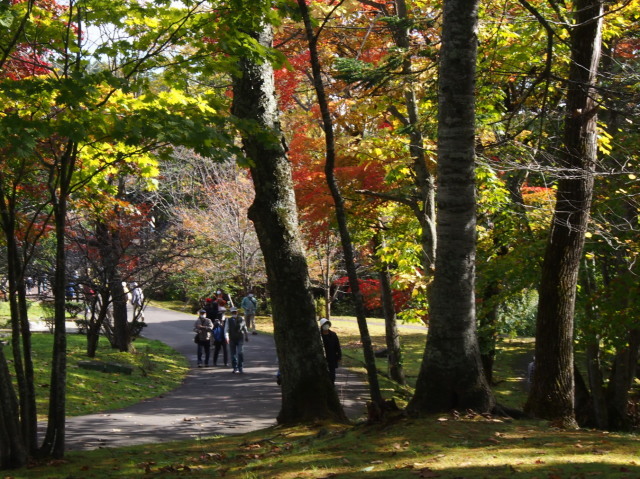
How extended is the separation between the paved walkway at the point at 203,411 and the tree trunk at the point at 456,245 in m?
4.47

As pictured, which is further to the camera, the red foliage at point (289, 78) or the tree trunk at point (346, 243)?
the red foliage at point (289, 78)

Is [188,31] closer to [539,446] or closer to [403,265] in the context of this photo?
[539,446]

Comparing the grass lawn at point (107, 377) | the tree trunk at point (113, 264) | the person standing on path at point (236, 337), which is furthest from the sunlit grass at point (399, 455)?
the tree trunk at point (113, 264)

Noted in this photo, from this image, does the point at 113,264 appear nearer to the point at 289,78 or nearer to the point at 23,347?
the point at 289,78

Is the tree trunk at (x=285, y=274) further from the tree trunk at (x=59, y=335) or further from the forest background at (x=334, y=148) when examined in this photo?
the tree trunk at (x=59, y=335)

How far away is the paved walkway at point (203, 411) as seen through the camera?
1066 cm

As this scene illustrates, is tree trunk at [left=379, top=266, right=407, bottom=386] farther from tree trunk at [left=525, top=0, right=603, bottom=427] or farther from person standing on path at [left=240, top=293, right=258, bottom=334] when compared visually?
person standing on path at [left=240, top=293, right=258, bottom=334]

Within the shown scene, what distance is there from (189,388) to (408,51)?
30.5 ft

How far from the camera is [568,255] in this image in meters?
9.64

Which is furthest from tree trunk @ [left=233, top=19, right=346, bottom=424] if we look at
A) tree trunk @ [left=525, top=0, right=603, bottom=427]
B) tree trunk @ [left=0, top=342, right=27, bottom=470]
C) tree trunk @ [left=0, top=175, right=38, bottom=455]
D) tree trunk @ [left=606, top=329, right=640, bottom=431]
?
tree trunk @ [left=606, top=329, right=640, bottom=431]

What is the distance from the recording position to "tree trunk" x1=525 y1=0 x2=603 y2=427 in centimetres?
938

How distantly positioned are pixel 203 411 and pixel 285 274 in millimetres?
5121

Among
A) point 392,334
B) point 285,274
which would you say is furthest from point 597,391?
point 285,274

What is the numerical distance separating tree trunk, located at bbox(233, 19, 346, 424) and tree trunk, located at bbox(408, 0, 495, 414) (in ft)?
6.78
